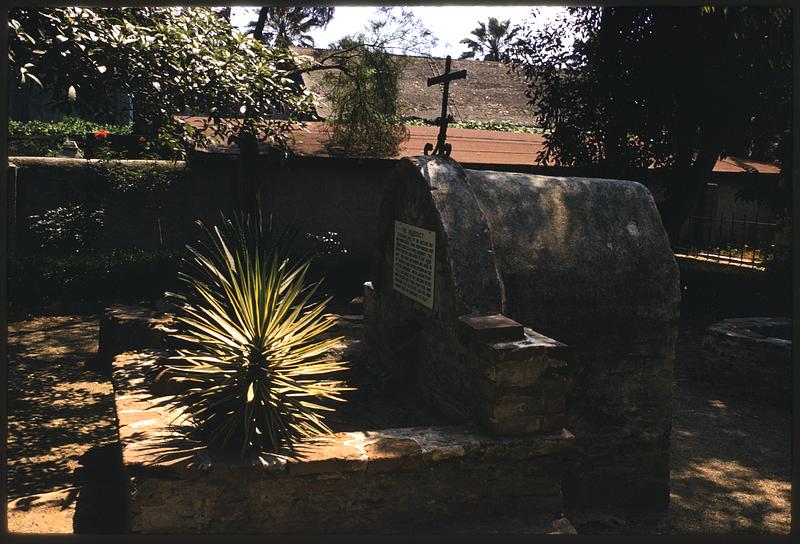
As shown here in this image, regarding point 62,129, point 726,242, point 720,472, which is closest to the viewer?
point 720,472

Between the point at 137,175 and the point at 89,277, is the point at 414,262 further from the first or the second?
the point at 137,175

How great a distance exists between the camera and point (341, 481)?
4668 millimetres

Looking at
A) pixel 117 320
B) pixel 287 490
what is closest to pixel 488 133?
pixel 117 320

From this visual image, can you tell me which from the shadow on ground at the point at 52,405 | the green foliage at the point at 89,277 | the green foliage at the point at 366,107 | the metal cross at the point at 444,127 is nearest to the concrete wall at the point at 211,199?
the green foliage at the point at 366,107

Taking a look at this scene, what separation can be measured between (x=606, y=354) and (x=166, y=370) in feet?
11.3

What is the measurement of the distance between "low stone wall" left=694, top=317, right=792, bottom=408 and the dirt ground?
22cm

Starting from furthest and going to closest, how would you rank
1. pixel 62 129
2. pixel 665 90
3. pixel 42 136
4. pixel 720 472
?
pixel 62 129 < pixel 42 136 < pixel 665 90 < pixel 720 472

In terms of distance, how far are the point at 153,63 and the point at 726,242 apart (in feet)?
42.6

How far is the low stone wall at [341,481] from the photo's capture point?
4473 mm

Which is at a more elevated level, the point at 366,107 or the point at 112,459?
the point at 366,107

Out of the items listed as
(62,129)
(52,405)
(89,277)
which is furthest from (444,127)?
(62,129)

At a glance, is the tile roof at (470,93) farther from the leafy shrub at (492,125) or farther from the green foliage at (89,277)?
the green foliage at (89,277)

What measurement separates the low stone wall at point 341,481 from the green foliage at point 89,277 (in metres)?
7.62

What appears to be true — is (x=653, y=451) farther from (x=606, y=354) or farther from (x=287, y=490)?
(x=287, y=490)
